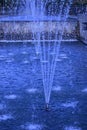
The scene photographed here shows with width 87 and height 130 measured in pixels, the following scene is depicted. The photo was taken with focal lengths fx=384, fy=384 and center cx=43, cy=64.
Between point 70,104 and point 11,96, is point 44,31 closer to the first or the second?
point 11,96

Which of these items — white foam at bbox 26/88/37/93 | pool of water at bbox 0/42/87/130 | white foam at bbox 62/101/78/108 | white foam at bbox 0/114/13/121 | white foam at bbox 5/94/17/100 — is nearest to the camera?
pool of water at bbox 0/42/87/130

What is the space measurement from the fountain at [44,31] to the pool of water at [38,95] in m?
0.17

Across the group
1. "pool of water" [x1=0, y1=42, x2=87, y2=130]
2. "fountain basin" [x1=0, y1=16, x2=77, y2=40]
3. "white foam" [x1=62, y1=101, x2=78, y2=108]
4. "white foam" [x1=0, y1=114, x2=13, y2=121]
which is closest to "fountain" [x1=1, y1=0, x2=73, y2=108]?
"fountain basin" [x1=0, y1=16, x2=77, y2=40]

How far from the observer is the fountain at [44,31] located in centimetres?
1043

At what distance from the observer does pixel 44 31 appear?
1812 cm

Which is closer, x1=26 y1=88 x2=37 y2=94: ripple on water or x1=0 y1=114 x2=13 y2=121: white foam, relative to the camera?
x1=0 y1=114 x2=13 y2=121: white foam

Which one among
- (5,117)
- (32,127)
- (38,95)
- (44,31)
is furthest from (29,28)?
(32,127)

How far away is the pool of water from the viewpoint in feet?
21.9

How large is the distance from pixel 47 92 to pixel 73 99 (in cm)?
77

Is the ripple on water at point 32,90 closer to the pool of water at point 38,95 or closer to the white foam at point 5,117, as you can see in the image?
the pool of water at point 38,95

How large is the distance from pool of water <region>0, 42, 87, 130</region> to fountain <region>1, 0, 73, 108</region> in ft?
0.57

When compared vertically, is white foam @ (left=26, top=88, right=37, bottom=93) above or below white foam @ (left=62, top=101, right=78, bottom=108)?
below

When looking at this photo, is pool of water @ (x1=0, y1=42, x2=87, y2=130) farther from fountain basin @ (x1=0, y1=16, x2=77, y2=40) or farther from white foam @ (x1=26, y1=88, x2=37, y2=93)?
fountain basin @ (x1=0, y1=16, x2=77, y2=40)

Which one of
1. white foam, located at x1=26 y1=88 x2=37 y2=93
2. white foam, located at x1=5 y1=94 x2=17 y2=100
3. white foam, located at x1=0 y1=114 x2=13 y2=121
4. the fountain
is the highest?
white foam, located at x1=0 y1=114 x2=13 y2=121
